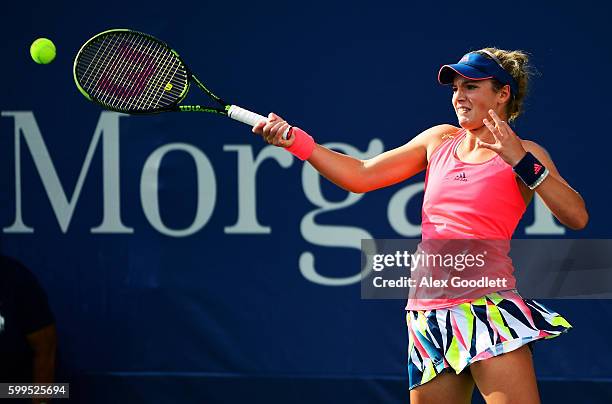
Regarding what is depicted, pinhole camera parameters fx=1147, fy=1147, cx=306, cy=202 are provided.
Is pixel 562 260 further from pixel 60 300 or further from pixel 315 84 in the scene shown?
pixel 60 300

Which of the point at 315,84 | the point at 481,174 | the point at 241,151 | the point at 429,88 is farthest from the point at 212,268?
the point at 481,174

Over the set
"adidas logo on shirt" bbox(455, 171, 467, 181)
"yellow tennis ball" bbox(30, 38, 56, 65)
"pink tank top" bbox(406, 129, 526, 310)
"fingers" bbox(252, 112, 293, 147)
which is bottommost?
"pink tank top" bbox(406, 129, 526, 310)

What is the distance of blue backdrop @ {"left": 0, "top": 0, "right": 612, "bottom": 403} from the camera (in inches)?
178

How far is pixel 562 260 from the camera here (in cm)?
451

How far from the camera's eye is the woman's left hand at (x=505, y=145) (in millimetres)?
3012

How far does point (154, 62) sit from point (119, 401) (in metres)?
1.73

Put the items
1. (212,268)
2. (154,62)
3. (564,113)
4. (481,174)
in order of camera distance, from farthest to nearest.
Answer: (212,268) < (564,113) < (154,62) < (481,174)

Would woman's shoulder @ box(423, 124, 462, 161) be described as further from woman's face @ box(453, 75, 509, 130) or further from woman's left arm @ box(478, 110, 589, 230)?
woman's left arm @ box(478, 110, 589, 230)

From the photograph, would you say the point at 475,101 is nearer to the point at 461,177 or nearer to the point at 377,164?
the point at 461,177

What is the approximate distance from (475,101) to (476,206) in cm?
31

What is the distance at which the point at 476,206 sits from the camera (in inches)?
125

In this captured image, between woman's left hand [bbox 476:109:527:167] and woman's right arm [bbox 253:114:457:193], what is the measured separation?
0.36 m

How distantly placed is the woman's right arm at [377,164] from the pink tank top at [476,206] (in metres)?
0.17

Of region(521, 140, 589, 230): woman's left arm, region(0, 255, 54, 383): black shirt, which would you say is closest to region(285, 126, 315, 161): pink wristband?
region(521, 140, 589, 230): woman's left arm
